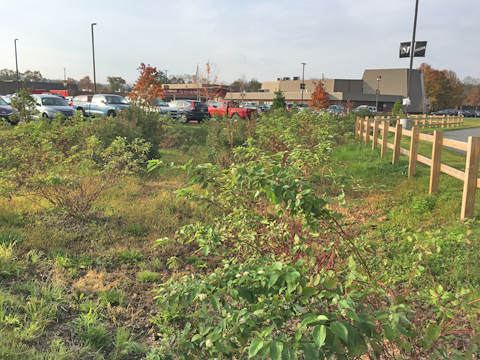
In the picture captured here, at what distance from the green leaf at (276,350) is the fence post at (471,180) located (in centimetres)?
530

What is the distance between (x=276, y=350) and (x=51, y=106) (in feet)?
81.4

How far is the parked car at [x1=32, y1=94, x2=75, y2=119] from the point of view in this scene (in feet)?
73.3

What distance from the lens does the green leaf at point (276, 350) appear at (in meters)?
1.49

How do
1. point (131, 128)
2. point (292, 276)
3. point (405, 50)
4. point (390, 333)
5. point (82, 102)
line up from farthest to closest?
1. point (82, 102)
2. point (405, 50)
3. point (131, 128)
4. point (292, 276)
5. point (390, 333)

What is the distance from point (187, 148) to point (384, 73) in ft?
273

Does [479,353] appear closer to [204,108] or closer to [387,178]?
[387,178]

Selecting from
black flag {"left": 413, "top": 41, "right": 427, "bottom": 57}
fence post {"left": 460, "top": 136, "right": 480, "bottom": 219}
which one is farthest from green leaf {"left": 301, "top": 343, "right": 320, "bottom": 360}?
black flag {"left": 413, "top": 41, "right": 427, "bottom": 57}

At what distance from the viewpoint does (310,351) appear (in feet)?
5.15

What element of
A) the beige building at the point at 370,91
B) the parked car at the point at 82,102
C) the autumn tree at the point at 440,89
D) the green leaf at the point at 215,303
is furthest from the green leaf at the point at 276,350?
the autumn tree at the point at 440,89

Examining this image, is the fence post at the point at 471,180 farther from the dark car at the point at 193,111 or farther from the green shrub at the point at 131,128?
the dark car at the point at 193,111

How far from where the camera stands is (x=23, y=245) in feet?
16.2

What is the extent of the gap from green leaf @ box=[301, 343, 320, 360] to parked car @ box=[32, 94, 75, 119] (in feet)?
77.2

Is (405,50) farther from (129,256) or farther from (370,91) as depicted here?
(370,91)

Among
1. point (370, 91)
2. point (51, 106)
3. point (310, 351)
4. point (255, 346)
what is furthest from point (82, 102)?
point (370, 91)
